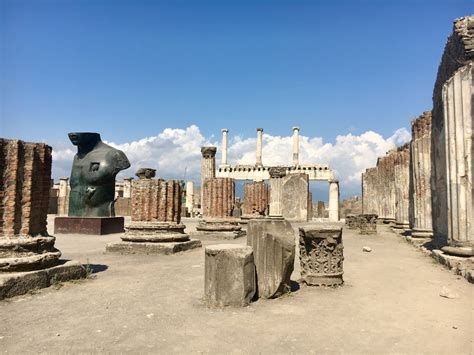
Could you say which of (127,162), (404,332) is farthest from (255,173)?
(404,332)

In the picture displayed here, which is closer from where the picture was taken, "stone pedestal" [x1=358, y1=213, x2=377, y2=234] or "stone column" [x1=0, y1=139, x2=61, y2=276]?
"stone column" [x1=0, y1=139, x2=61, y2=276]

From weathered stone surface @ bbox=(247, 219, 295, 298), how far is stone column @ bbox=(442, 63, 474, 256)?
363cm

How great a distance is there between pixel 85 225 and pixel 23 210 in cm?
869

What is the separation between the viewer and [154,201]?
363 inches

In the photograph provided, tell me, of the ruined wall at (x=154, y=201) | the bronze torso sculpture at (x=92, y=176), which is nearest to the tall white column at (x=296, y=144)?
the bronze torso sculpture at (x=92, y=176)

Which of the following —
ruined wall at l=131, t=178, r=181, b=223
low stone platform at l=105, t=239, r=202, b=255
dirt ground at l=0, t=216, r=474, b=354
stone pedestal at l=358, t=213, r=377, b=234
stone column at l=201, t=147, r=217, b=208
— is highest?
stone column at l=201, t=147, r=217, b=208

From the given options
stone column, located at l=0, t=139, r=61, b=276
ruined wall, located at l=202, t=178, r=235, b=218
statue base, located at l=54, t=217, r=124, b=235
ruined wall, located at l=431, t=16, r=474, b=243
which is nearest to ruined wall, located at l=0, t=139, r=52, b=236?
stone column, located at l=0, t=139, r=61, b=276

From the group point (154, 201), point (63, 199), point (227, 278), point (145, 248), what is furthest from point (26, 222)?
point (63, 199)

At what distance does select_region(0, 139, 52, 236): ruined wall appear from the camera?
4.98 metres

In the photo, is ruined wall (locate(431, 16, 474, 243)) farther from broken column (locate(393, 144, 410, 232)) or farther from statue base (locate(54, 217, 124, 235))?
statue base (locate(54, 217, 124, 235))

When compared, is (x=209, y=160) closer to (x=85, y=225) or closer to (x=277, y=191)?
(x=277, y=191)

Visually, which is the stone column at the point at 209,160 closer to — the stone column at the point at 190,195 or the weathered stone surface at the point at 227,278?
the stone column at the point at 190,195

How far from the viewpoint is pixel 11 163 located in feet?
16.6

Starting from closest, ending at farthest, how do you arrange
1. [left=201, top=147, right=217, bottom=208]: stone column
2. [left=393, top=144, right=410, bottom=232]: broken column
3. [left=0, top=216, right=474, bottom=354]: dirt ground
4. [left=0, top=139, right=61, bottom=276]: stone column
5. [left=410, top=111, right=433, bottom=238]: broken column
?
[left=0, top=216, right=474, bottom=354]: dirt ground
[left=0, top=139, right=61, bottom=276]: stone column
[left=410, top=111, right=433, bottom=238]: broken column
[left=393, top=144, right=410, bottom=232]: broken column
[left=201, top=147, right=217, bottom=208]: stone column
